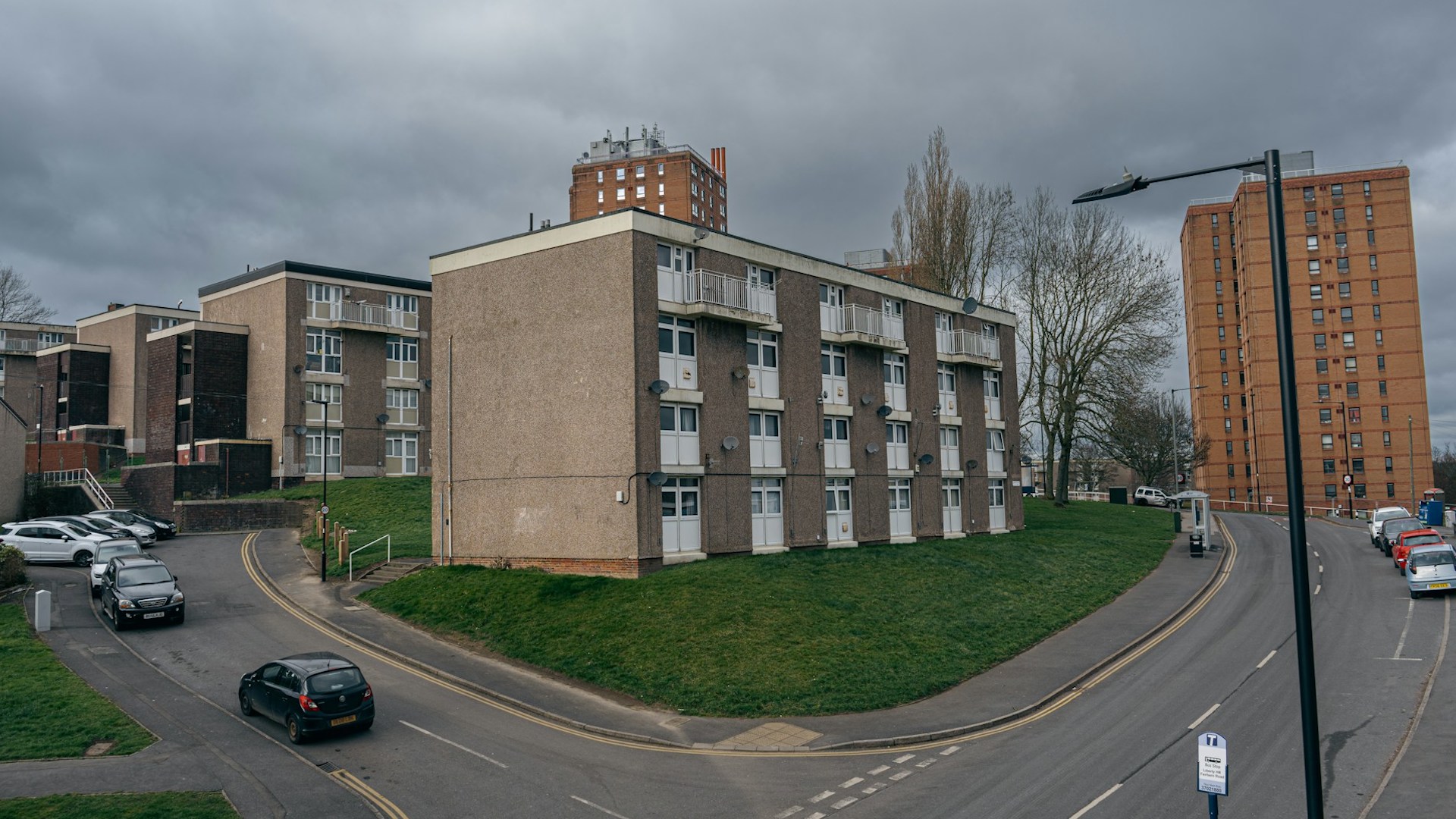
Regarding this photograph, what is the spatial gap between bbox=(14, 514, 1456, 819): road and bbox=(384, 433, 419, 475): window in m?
28.3

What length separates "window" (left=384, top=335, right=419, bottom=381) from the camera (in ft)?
177

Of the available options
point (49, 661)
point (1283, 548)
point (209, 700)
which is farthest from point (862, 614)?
point (1283, 548)

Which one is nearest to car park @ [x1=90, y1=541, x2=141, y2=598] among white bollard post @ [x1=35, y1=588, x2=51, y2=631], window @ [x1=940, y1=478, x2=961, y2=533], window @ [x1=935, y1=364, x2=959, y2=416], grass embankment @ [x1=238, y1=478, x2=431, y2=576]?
white bollard post @ [x1=35, y1=588, x2=51, y2=631]

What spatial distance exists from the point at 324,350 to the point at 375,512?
1265cm

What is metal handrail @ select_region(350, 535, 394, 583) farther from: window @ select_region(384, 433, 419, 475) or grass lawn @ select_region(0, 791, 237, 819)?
grass lawn @ select_region(0, 791, 237, 819)

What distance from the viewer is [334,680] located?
1780 cm

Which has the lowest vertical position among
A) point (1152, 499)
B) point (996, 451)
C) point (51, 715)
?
point (51, 715)

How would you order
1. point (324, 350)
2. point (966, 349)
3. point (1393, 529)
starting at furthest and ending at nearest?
point (324, 350), point (966, 349), point (1393, 529)

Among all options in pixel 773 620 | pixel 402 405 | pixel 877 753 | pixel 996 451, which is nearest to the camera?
pixel 877 753

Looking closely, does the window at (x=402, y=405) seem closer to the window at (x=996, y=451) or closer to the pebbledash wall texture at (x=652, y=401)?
the pebbledash wall texture at (x=652, y=401)

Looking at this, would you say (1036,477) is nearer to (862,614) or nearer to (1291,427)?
(862,614)

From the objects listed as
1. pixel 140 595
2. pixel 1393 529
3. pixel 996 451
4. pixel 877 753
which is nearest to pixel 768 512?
pixel 877 753

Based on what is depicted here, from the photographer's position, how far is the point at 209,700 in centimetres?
1984

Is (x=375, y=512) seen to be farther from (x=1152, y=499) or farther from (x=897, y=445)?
(x=1152, y=499)
